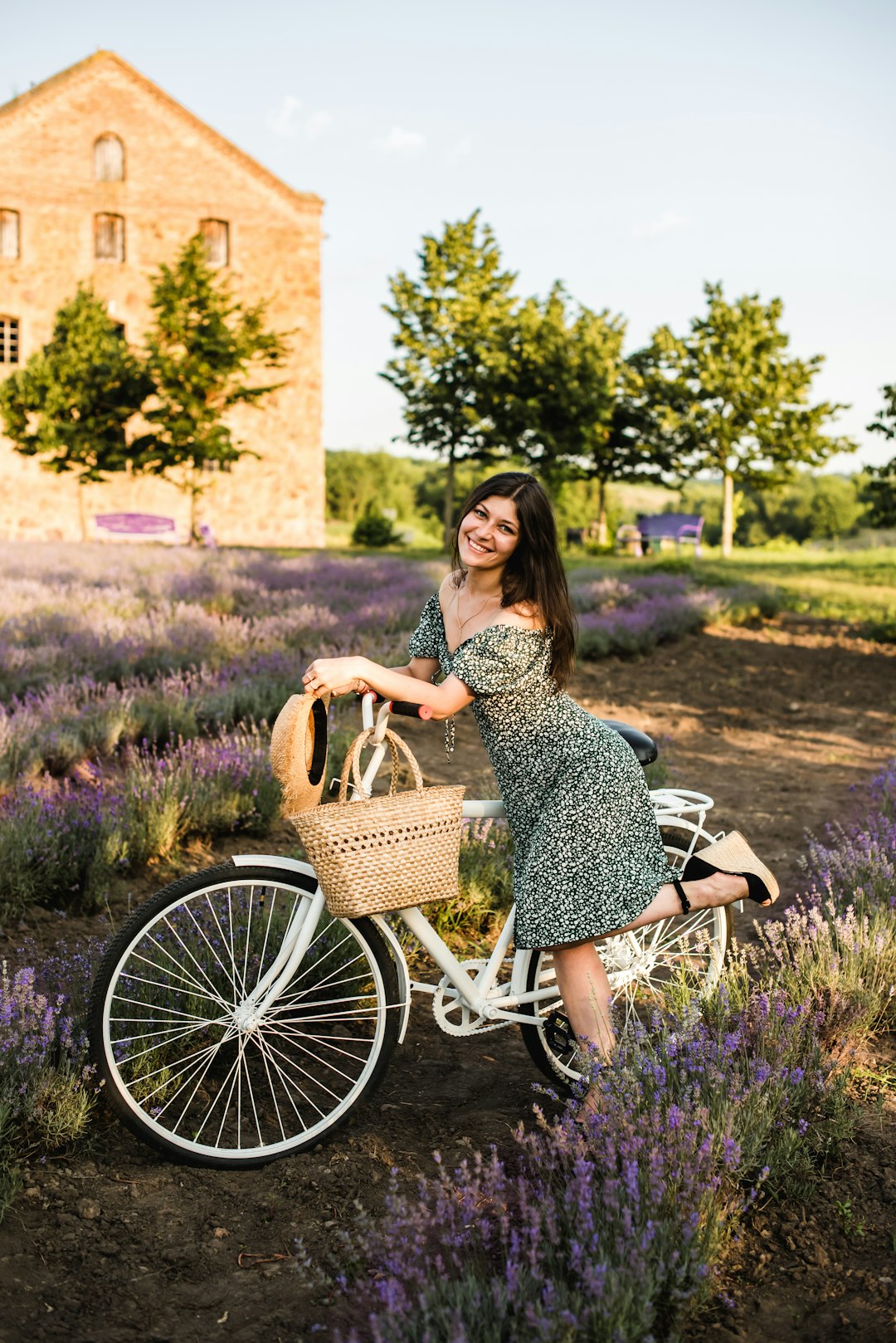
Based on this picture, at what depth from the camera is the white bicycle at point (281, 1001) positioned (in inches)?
114

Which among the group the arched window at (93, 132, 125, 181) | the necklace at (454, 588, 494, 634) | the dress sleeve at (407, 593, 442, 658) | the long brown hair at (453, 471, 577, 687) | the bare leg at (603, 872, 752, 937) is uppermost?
the arched window at (93, 132, 125, 181)

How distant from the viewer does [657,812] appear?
3508 millimetres

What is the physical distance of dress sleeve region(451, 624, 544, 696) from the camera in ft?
9.05

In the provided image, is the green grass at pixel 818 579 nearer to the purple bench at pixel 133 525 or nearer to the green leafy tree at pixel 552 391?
the green leafy tree at pixel 552 391

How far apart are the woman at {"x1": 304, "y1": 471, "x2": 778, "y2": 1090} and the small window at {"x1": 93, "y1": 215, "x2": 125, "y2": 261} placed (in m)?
33.6

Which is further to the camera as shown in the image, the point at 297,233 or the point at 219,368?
the point at 297,233

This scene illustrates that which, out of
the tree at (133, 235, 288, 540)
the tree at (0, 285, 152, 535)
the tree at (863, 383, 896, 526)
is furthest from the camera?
the tree at (0, 285, 152, 535)

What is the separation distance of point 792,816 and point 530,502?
426 centimetres

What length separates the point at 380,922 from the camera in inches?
117

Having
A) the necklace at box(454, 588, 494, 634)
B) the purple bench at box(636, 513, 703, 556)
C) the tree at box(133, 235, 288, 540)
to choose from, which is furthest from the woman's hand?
the purple bench at box(636, 513, 703, 556)

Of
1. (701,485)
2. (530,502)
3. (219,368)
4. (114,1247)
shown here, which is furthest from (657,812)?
(701,485)

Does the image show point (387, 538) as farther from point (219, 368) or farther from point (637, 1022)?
point (637, 1022)

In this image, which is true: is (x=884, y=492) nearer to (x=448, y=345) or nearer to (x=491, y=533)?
(x=491, y=533)

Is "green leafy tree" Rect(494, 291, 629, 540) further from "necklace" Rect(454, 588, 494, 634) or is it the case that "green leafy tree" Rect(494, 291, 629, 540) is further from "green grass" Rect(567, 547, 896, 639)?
"necklace" Rect(454, 588, 494, 634)
